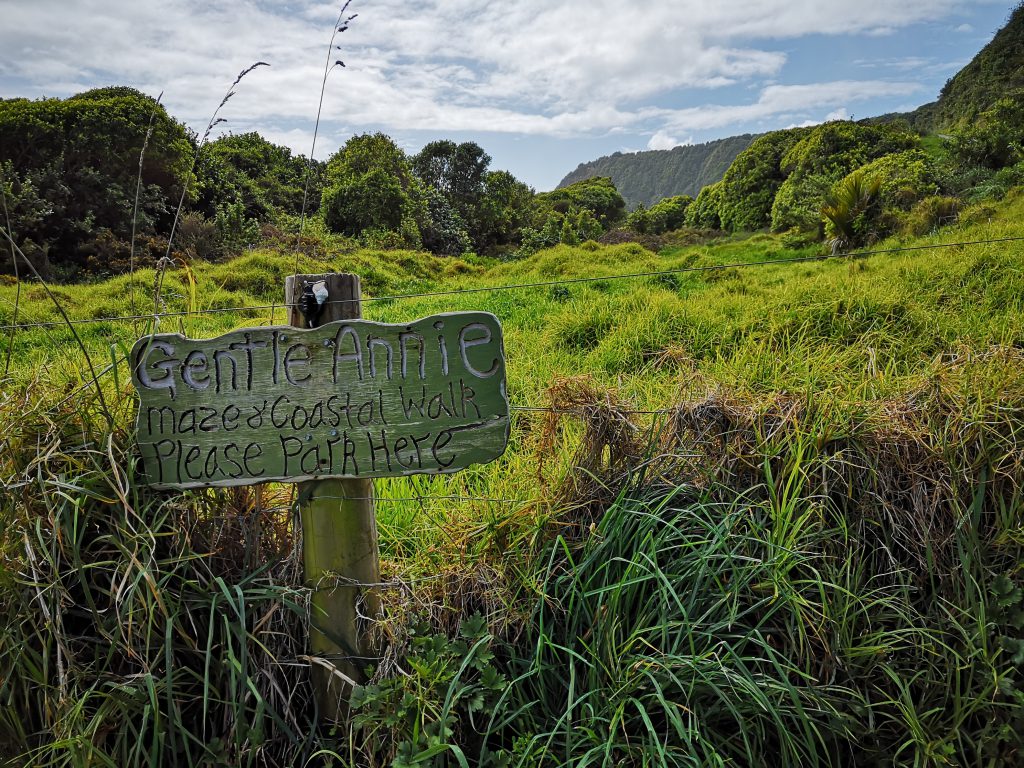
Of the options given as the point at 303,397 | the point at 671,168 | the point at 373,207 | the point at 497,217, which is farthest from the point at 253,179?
the point at 671,168

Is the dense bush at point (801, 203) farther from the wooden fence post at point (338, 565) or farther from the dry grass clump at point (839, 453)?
the wooden fence post at point (338, 565)

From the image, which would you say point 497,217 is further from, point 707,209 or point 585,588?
point 585,588

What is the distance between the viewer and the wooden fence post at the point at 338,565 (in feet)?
5.00

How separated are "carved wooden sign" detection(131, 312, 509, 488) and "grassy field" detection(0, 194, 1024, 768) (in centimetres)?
20

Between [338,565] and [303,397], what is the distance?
0.48 meters

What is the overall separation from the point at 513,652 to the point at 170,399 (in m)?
1.15

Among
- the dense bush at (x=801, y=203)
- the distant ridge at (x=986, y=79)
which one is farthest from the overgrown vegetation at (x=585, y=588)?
the distant ridge at (x=986, y=79)

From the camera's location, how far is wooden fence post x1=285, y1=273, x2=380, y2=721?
152 centimetres

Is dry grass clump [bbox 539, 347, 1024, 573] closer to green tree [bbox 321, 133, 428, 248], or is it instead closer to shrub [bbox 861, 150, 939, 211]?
shrub [bbox 861, 150, 939, 211]

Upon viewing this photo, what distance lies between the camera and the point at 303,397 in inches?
57.9

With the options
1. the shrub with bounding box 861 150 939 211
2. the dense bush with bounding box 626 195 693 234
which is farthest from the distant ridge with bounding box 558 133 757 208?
the shrub with bounding box 861 150 939 211

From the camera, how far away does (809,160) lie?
924 inches

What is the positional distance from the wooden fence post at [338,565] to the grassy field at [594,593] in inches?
2.9

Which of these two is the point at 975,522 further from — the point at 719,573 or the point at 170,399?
the point at 170,399
